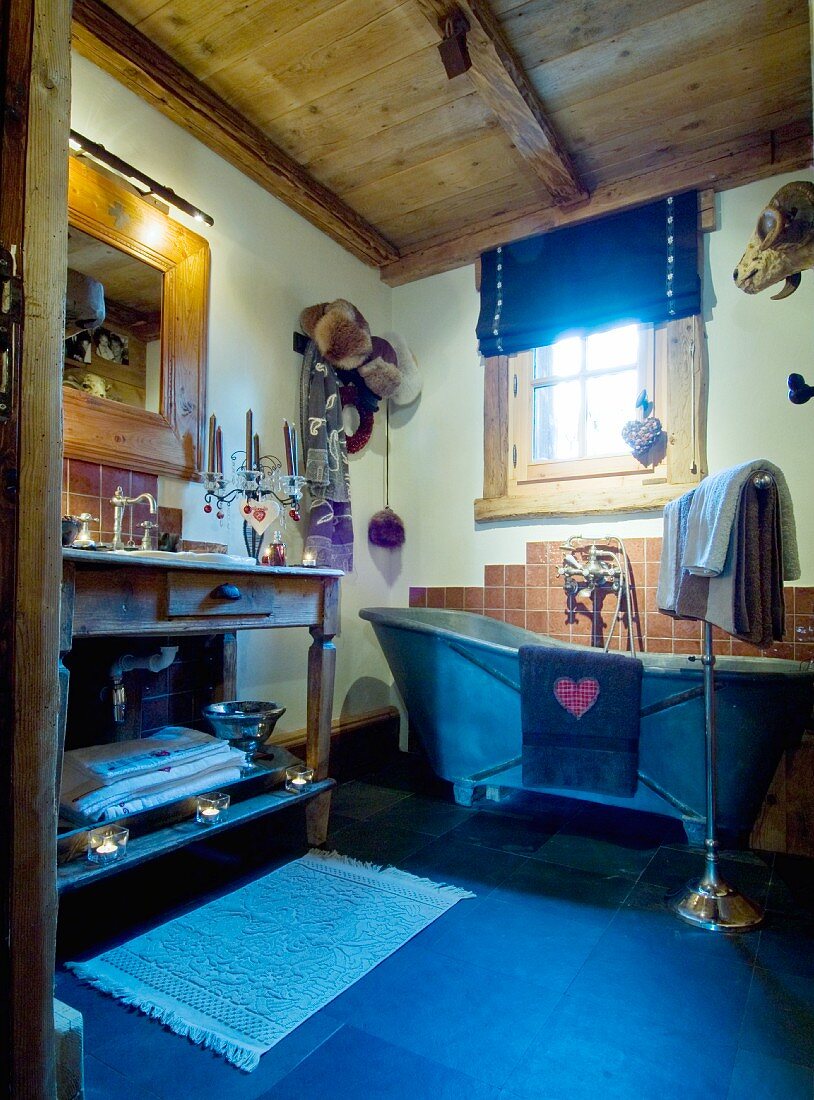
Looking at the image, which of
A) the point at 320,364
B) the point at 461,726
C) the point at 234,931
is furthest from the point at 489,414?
the point at 234,931

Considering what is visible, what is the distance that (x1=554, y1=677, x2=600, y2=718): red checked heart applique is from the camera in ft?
7.24

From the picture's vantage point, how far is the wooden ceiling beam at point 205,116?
2.11m

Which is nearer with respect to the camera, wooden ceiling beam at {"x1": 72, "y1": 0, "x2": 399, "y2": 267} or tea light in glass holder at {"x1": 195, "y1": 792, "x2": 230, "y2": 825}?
tea light in glass holder at {"x1": 195, "y1": 792, "x2": 230, "y2": 825}

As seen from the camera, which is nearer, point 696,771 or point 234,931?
point 234,931

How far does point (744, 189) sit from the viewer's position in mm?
2730

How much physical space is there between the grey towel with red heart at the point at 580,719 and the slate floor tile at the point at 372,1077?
118cm

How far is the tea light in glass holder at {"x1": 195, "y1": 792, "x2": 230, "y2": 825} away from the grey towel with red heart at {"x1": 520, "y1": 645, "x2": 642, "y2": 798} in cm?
106

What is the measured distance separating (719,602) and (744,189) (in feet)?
6.67

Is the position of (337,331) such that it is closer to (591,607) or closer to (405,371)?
(405,371)

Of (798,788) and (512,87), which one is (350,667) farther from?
(512,87)

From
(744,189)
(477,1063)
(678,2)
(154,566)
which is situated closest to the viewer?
(477,1063)

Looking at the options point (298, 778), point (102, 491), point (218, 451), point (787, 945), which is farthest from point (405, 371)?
point (787, 945)

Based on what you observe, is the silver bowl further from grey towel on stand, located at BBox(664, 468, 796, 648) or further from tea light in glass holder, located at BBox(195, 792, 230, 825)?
grey towel on stand, located at BBox(664, 468, 796, 648)

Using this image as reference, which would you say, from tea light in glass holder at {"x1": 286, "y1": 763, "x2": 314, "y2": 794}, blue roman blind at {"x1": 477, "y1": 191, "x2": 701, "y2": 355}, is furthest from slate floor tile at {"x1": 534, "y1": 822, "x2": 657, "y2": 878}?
blue roman blind at {"x1": 477, "y1": 191, "x2": 701, "y2": 355}
